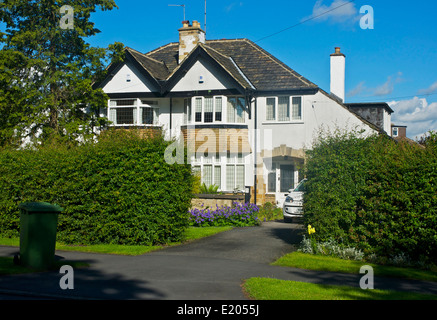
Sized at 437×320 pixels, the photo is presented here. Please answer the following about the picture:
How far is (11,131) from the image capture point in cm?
2772

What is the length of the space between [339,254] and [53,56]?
20.1 meters

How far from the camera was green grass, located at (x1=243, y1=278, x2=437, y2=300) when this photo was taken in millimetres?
9195

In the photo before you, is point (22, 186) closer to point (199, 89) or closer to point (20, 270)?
point (20, 270)

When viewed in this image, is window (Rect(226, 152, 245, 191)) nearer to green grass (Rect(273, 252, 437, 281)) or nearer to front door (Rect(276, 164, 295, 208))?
front door (Rect(276, 164, 295, 208))

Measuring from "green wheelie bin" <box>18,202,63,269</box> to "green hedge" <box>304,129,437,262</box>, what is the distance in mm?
6627

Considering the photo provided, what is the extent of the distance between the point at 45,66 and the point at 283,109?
1323 centimetres

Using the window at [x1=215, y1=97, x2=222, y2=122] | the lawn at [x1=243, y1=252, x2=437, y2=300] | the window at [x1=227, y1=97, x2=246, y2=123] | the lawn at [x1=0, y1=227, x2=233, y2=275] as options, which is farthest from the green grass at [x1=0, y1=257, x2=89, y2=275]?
the window at [x1=227, y1=97, x2=246, y2=123]

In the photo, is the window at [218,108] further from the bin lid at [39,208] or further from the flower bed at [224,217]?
the bin lid at [39,208]

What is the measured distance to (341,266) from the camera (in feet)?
41.6

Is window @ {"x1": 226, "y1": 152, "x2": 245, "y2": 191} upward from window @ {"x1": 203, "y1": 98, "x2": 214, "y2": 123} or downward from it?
downward

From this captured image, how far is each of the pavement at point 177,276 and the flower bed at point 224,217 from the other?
5.43m

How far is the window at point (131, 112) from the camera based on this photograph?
1277 inches

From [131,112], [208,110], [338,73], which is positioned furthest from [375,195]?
[338,73]

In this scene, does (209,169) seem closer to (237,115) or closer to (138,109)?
(237,115)
